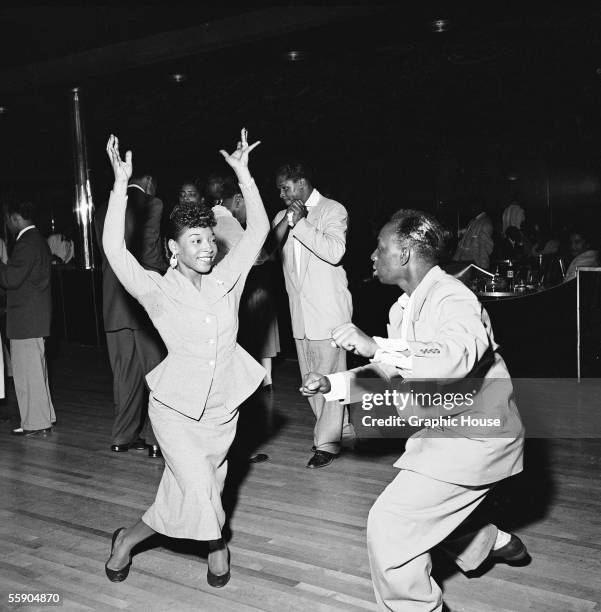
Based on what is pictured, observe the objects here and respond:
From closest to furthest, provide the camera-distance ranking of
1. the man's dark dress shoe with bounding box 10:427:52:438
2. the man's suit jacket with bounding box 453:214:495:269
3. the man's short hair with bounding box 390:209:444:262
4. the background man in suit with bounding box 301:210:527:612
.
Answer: the background man in suit with bounding box 301:210:527:612 < the man's short hair with bounding box 390:209:444:262 < the man's dark dress shoe with bounding box 10:427:52:438 < the man's suit jacket with bounding box 453:214:495:269

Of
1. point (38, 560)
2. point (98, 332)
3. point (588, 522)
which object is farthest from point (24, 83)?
point (588, 522)

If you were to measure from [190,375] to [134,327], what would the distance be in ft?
6.38

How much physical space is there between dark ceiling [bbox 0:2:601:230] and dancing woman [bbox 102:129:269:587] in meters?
5.20

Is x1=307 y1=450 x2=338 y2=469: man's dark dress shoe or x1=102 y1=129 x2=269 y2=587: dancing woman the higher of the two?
x1=102 y1=129 x2=269 y2=587: dancing woman

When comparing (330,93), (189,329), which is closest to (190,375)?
(189,329)

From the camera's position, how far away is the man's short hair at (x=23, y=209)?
4949 mm

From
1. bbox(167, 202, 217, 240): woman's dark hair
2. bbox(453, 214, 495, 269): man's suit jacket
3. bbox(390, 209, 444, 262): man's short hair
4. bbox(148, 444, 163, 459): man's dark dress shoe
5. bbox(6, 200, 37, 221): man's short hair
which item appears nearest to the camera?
bbox(390, 209, 444, 262): man's short hair

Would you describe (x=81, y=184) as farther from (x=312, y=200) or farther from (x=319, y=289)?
(x=319, y=289)

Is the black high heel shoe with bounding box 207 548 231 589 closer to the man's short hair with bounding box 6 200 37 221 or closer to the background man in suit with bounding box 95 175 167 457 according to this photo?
the background man in suit with bounding box 95 175 167 457

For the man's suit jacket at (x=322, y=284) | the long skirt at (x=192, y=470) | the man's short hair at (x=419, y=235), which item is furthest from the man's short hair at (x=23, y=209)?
the man's short hair at (x=419, y=235)

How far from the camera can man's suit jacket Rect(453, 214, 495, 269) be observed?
10.5 m

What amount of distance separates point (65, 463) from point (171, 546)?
1.57m

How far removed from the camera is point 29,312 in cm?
514

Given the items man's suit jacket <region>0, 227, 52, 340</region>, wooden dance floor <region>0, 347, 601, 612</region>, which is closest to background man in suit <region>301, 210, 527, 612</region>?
wooden dance floor <region>0, 347, 601, 612</region>
